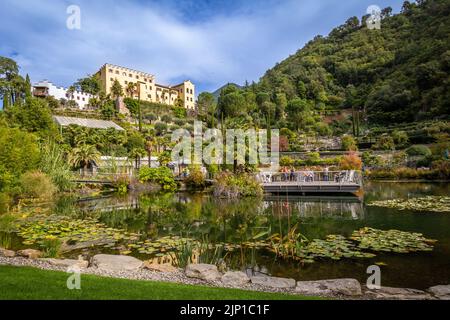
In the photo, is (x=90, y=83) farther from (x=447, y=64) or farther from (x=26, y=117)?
(x=447, y=64)

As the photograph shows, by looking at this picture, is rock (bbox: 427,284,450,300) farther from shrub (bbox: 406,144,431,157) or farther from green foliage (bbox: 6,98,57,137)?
green foliage (bbox: 6,98,57,137)

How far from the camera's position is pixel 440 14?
5697 cm

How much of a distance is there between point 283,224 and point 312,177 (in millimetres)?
9712

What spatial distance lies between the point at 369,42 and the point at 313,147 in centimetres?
5129

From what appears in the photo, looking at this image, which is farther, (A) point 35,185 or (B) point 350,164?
(B) point 350,164

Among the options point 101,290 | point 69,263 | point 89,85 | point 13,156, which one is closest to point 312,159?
point 13,156

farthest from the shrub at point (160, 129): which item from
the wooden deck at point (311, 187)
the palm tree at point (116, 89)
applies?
the wooden deck at point (311, 187)

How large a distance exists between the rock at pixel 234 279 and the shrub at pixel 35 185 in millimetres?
14614

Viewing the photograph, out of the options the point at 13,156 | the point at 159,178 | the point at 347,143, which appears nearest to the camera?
the point at 13,156

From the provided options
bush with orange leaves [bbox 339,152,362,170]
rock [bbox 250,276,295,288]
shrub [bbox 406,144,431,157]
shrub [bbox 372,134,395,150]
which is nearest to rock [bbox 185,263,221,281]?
rock [bbox 250,276,295,288]

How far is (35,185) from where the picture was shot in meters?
A: 15.4

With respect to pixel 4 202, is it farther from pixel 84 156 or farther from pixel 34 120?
pixel 34 120

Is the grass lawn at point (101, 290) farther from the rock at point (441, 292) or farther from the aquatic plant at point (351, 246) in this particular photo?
the aquatic plant at point (351, 246)

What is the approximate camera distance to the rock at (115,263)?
5309 millimetres
